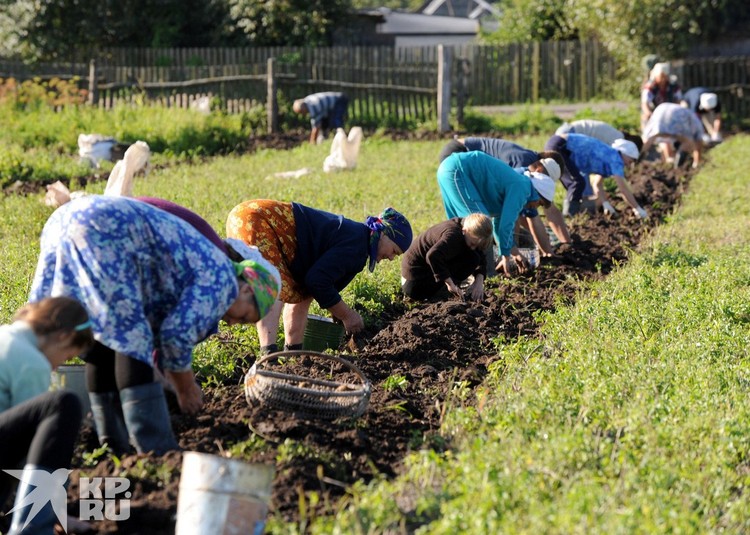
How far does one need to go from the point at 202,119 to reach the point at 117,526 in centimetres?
1559

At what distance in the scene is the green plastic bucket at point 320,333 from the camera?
729 cm

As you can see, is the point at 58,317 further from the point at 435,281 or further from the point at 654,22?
the point at 654,22

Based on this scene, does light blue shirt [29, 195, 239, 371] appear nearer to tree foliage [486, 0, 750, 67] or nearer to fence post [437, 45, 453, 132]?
fence post [437, 45, 453, 132]

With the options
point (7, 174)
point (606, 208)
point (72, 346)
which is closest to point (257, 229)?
point (72, 346)

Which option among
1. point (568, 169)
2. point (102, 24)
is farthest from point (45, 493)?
point (102, 24)

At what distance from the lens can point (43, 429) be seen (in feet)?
13.5

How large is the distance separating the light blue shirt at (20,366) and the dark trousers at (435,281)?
463 cm

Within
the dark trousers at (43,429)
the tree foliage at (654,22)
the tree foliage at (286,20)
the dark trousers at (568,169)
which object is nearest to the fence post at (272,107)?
the tree foliage at (286,20)

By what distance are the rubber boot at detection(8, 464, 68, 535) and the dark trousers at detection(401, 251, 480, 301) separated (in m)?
4.73

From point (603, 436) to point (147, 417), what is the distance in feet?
6.62

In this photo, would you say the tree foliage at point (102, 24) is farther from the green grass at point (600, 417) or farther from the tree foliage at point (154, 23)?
the green grass at point (600, 417)

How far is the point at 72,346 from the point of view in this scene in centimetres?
427

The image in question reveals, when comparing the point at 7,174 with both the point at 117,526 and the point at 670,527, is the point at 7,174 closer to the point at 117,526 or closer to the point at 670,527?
the point at 117,526

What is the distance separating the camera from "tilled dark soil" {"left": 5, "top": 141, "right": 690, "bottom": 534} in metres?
4.47
